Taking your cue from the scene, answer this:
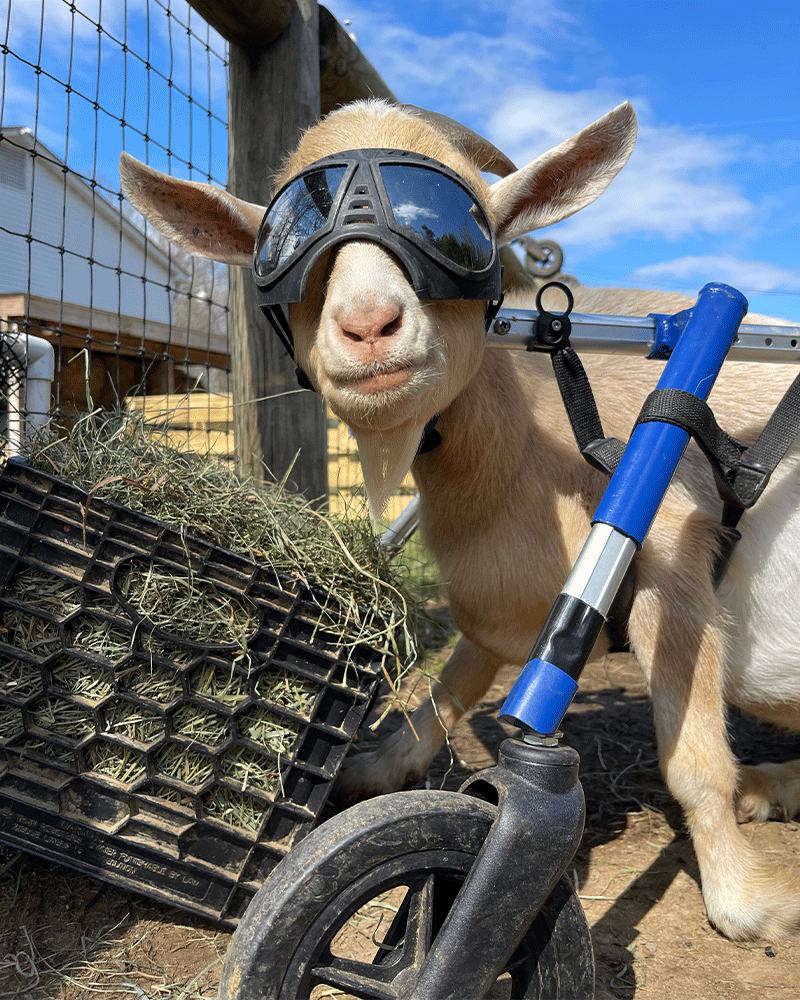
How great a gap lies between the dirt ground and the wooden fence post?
158cm

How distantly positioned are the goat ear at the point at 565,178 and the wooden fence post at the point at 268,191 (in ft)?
4.22

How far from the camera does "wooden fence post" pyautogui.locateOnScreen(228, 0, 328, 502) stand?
3.14 meters

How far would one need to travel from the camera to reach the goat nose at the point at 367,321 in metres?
1.57

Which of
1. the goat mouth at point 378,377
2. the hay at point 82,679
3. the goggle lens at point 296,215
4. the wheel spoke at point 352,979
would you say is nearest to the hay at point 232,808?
the hay at point 82,679

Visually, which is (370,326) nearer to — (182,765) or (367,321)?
(367,321)

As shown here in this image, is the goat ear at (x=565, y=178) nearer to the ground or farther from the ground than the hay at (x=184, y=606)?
farther from the ground

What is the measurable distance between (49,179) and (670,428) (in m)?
24.2

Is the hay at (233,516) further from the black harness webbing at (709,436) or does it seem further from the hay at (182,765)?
the black harness webbing at (709,436)

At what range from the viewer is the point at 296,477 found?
3307mm

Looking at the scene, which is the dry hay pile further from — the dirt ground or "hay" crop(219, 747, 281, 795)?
the dirt ground

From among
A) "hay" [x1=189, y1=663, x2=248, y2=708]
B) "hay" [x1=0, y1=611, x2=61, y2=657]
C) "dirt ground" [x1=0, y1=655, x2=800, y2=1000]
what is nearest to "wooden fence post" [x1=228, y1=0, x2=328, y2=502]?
"hay" [x1=189, y1=663, x2=248, y2=708]

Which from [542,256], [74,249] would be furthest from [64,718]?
[74,249]

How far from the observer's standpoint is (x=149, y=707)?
1.77m

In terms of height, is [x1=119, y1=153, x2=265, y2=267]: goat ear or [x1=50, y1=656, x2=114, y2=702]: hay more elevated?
[x1=119, y1=153, x2=265, y2=267]: goat ear
